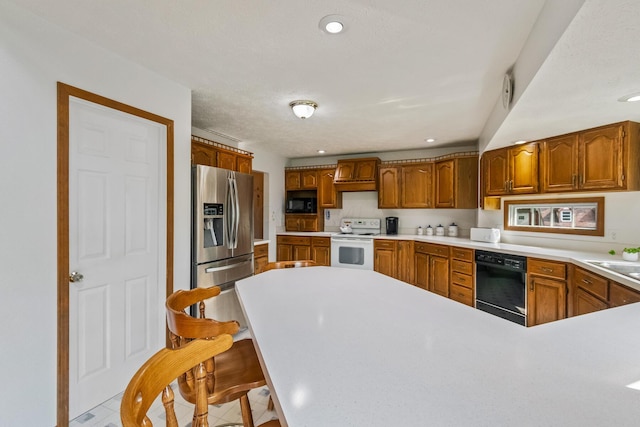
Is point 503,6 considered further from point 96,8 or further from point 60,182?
point 60,182

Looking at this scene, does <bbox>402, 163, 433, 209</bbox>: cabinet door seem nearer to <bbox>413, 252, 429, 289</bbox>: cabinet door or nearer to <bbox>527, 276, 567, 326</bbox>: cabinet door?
<bbox>413, 252, 429, 289</bbox>: cabinet door

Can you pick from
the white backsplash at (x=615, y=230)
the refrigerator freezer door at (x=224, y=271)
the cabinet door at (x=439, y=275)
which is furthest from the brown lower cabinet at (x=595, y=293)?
the refrigerator freezer door at (x=224, y=271)

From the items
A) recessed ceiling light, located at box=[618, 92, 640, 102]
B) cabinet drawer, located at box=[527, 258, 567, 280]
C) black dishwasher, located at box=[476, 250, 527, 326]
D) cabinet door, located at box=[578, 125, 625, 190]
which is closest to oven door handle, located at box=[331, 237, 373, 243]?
black dishwasher, located at box=[476, 250, 527, 326]

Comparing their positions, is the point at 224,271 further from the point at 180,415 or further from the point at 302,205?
the point at 302,205

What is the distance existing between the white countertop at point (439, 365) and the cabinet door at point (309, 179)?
416cm

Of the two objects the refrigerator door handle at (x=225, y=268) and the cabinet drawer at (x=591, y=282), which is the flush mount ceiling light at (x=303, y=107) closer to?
the refrigerator door handle at (x=225, y=268)

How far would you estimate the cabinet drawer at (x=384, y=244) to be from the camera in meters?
4.59

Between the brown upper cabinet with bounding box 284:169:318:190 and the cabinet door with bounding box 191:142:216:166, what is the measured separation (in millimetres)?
2363

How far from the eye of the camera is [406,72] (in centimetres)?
214

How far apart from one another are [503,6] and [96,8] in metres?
2.06

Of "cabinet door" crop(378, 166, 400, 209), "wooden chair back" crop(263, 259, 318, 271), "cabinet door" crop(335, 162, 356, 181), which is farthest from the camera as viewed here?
"cabinet door" crop(335, 162, 356, 181)

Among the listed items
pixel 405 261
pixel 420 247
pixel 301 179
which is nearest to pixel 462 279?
pixel 420 247

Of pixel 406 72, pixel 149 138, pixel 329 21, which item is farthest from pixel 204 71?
pixel 406 72

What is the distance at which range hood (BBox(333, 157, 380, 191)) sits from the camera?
16.2 ft
